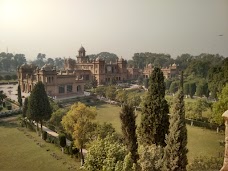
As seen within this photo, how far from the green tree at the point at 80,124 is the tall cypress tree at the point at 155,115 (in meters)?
5.08

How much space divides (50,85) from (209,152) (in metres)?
29.9

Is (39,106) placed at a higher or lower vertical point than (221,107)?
lower

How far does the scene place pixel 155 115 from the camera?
16000 millimetres

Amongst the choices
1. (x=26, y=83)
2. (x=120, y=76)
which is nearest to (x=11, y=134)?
(x=26, y=83)

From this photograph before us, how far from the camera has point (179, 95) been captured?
Answer: 14.2 m

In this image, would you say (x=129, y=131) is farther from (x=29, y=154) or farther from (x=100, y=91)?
(x=100, y=91)

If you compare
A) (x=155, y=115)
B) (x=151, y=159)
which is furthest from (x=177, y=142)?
(x=155, y=115)

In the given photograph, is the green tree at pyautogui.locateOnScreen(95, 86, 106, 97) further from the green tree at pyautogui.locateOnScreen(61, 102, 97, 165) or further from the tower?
the tower

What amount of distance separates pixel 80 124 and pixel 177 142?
847 cm

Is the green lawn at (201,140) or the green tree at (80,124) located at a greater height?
the green tree at (80,124)

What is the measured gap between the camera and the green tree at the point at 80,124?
64.2 ft

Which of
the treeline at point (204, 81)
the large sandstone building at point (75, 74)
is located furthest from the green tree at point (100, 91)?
the treeline at point (204, 81)

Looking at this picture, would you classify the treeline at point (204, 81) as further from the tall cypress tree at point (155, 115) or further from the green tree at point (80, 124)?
the green tree at point (80, 124)

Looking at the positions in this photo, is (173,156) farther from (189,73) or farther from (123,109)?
(189,73)
